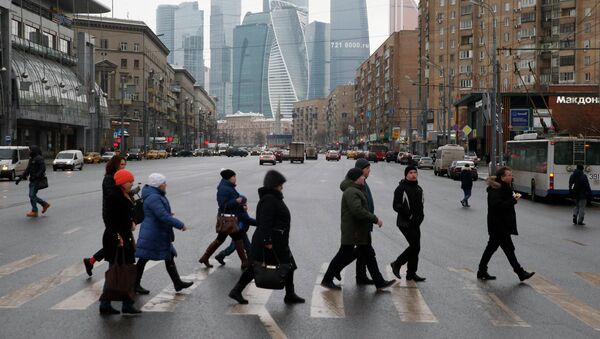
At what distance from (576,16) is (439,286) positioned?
8698 cm

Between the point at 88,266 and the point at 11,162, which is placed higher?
the point at 11,162

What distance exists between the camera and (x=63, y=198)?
963 inches

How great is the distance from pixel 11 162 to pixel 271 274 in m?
35.5

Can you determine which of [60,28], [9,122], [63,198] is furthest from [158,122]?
[63,198]

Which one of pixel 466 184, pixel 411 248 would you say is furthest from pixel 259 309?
pixel 466 184

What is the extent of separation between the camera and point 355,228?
8930mm

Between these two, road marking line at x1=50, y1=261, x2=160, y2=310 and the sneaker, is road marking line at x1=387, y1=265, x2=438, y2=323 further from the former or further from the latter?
the sneaker

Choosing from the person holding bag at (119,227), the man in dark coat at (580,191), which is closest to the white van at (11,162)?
the man in dark coat at (580,191)

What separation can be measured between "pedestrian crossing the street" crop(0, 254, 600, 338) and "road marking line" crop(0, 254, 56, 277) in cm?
4

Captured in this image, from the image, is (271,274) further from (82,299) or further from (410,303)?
(82,299)

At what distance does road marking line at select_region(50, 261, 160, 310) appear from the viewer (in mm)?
7896

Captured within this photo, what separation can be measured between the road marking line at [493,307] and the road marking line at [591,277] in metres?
1.65

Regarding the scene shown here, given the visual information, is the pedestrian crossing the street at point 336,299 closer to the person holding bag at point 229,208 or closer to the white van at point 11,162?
the person holding bag at point 229,208

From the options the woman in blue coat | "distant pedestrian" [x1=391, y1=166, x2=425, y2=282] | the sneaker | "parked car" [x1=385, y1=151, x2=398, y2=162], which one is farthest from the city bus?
"parked car" [x1=385, y1=151, x2=398, y2=162]
